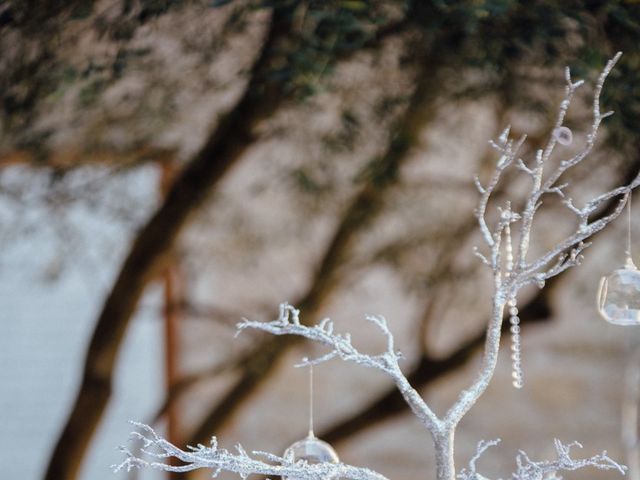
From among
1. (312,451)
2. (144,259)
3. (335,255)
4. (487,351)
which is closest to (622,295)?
(487,351)

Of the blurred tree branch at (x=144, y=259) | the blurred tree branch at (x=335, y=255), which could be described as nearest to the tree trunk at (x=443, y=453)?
the blurred tree branch at (x=144, y=259)

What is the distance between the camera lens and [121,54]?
1597mm

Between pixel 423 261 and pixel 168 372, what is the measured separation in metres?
1.62

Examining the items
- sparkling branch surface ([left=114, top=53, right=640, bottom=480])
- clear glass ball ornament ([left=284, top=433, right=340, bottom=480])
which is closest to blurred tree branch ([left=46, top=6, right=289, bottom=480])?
clear glass ball ornament ([left=284, top=433, right=340, bottom=480])

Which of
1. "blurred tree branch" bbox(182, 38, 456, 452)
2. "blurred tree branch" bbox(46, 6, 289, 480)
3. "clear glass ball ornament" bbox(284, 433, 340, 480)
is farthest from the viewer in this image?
"blurred tree branch" bbox(182, 38, 456, 452)

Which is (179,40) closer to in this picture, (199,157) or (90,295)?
(199,157)

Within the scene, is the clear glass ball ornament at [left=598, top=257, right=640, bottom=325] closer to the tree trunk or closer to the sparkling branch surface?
the sparkling branch surface

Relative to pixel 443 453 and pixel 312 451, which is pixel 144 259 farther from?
pixel 443 453

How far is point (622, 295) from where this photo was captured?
1.23m

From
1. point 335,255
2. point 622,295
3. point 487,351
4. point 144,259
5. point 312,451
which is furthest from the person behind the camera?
point 335,255

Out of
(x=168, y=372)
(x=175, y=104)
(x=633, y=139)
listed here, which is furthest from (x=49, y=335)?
(x=633, y=139)

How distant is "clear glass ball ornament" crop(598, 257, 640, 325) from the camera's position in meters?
1.23

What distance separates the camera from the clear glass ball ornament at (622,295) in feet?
4.03

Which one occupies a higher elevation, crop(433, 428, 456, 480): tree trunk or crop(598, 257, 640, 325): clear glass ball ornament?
crop(598, 257, 640, 325): clear glass ball ornament
